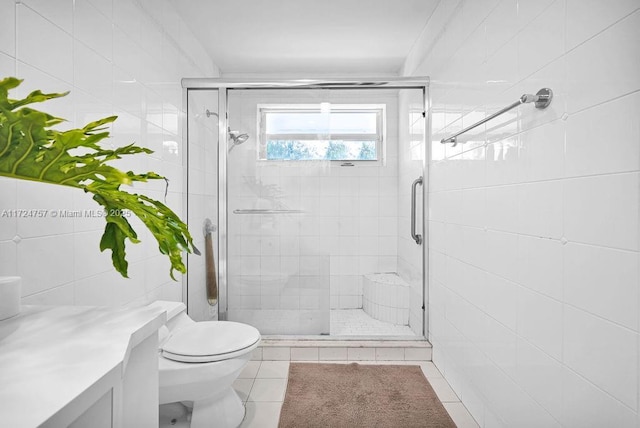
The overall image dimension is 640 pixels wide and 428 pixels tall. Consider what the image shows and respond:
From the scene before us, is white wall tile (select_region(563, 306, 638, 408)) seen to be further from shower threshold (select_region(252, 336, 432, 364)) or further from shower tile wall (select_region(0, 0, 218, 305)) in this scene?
shower tile wall (select_region(0, 0, 218, 305))

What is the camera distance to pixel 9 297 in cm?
91

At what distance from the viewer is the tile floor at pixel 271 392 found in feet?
6.08

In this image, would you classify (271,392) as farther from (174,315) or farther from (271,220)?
(271,220)

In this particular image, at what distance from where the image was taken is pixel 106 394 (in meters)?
0.66

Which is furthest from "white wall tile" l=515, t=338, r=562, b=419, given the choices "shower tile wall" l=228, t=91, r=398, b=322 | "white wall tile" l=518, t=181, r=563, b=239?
"shower tile wall" l=228, t=91, r=398, b=322

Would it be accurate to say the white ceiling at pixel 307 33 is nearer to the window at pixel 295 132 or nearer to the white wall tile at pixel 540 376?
the window at pixel 295 132

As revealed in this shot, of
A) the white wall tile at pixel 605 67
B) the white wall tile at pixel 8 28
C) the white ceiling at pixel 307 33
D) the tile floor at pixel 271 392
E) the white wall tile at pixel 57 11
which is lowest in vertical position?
the tile floor at pixel 271 392

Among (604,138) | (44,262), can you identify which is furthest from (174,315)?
(604,138)

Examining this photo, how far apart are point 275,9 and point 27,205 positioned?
6.41ft

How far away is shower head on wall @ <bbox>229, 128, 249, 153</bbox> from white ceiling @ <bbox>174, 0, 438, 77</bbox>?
2.68 feet

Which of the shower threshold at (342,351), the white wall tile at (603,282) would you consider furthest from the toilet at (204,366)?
the white wall tile at (603,282)

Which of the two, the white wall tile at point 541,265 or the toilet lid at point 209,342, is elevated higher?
the white wall tile at point 541,265

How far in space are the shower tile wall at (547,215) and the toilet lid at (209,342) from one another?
3.73 ft

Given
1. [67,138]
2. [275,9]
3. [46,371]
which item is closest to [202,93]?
[275,9]
